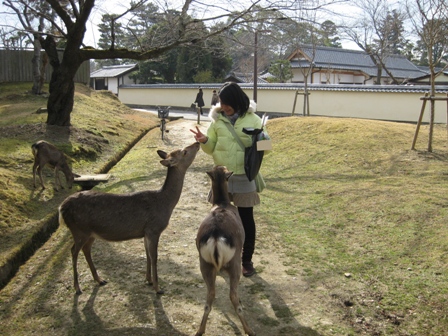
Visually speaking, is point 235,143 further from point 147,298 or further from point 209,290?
point 147,298

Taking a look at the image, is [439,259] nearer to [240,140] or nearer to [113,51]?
[240,140]

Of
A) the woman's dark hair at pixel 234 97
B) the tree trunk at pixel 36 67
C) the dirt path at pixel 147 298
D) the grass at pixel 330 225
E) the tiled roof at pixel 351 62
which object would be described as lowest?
the dirt path at pixel 147 298

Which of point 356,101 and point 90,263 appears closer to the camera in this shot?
point 90,263

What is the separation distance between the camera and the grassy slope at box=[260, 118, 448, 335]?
3.89 metres

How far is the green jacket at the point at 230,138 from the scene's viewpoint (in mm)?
4234

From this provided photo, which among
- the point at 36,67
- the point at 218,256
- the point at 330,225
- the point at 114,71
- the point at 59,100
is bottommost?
the point at 330,225

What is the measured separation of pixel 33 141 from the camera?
9680 millimetres

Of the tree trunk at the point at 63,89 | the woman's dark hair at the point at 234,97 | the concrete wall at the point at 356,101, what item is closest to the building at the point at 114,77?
the concrete wall at the point at 356,101

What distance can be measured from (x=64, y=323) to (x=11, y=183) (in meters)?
3.99

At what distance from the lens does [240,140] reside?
4.25 metres

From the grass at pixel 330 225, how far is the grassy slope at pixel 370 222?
2 centimetres

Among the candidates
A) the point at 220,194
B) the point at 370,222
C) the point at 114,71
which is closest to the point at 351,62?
the point at 114,71

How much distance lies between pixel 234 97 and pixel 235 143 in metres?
0.42

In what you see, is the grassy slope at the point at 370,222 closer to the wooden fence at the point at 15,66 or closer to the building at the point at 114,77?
the wooden fence at the point at 15,66
